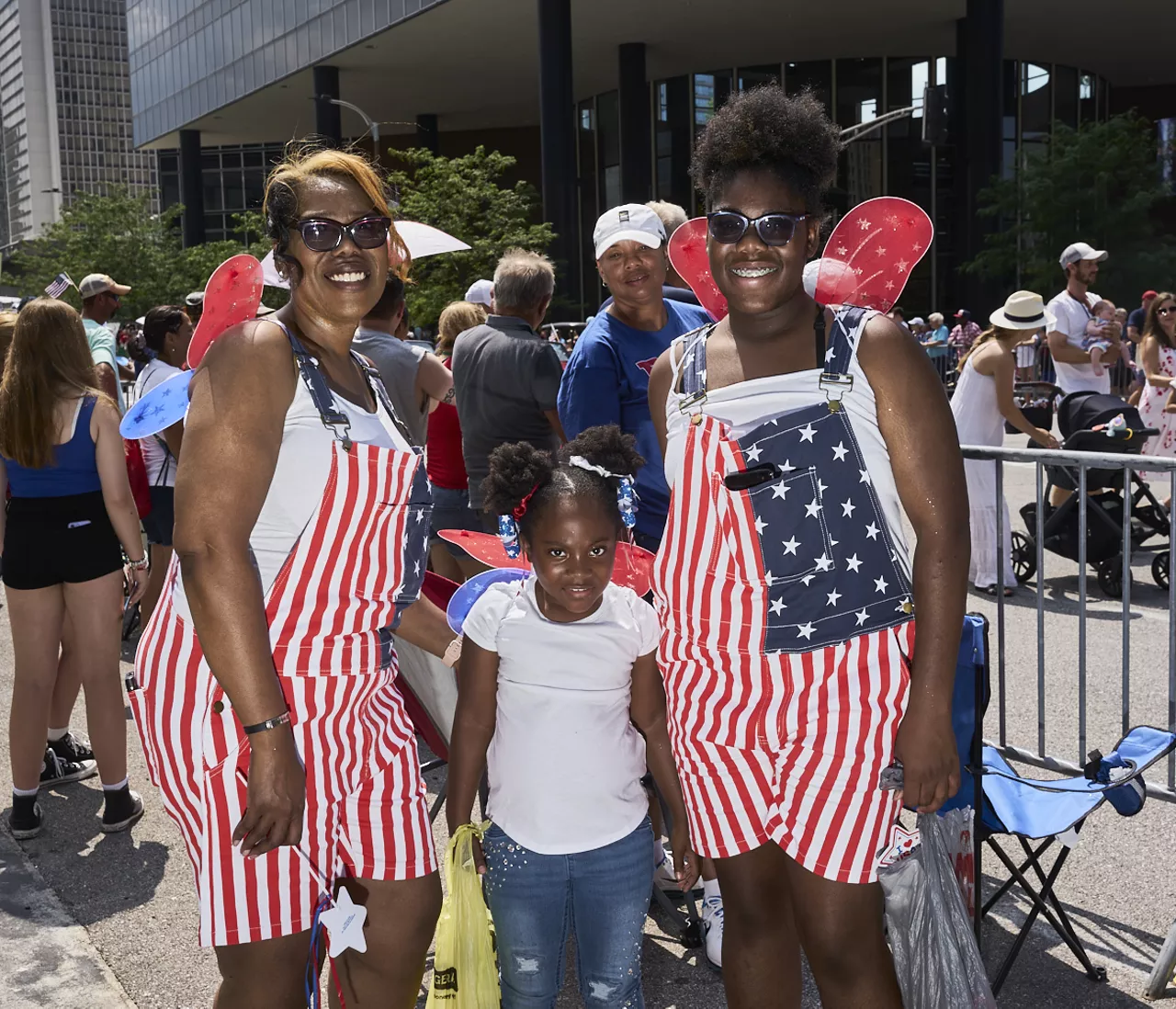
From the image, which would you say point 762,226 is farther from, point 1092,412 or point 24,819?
point 1092,412

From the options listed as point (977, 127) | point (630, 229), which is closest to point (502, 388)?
point (630, 229)

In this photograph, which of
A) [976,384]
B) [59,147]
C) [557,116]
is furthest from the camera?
[59,147]

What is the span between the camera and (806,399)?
2.54 m

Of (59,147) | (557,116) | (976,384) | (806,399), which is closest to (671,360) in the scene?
(806,399)

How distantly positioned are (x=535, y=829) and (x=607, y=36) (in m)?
33.8

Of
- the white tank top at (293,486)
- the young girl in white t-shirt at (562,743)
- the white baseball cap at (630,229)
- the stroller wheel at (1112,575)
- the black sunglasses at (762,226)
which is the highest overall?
the white baseball cap at (630,229)

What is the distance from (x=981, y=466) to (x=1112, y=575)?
44.9 inches

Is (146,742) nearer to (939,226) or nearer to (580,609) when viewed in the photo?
(580,609)

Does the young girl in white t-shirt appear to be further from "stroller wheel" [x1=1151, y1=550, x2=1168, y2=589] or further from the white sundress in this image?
"stroller wheel" [x1=1151, y1=550, x2=1168, y2=589]

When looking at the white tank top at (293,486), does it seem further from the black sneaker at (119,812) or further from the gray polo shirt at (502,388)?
the gray polo shirt at (502,388)

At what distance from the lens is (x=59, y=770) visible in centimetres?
571

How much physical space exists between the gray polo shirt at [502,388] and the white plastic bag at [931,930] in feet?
11.1

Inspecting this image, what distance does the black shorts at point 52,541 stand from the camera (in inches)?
199

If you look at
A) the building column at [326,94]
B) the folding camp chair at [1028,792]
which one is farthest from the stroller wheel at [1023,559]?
the building column at [326,94]
